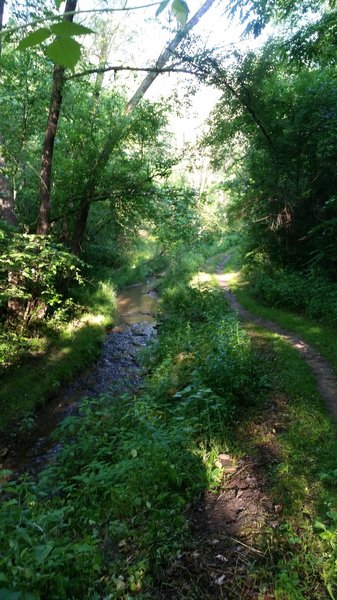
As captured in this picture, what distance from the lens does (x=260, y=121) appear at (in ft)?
40.1

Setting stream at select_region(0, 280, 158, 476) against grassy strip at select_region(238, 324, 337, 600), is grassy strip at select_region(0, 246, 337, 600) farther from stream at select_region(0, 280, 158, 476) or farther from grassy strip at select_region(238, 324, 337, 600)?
stream at select_region(0, 280, 158, 476)

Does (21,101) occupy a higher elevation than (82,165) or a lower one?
higher

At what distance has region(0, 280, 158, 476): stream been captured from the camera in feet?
22.0

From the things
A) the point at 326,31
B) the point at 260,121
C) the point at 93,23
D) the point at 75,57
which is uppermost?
the point at 93,23

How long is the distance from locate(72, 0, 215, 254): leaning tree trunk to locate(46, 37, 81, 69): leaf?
10752 mm

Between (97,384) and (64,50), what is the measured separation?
30.5 feet

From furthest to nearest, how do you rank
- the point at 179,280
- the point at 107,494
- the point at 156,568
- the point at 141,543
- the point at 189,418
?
the point at 179,280 < the point at 189,418 < the point at 107,494 < the point at 141,543 < the point at 156,568

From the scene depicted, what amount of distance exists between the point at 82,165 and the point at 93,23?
5668mm

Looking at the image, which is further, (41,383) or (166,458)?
(41,383)

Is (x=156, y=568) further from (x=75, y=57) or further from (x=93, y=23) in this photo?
(x=93, y=23)

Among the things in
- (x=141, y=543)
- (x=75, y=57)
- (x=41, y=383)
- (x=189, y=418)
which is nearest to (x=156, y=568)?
(x=141, y=543)

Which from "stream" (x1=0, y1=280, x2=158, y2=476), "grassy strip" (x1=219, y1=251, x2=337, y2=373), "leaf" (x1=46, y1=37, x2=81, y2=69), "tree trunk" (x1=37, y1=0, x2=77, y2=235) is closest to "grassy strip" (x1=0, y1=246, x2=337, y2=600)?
"stream" (x1=0, y1=280, x2=158, y2=476)

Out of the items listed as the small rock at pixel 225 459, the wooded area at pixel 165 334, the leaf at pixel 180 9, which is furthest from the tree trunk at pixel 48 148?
the leaf at pixel 180 9

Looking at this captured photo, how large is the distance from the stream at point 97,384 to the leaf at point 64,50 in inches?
265
